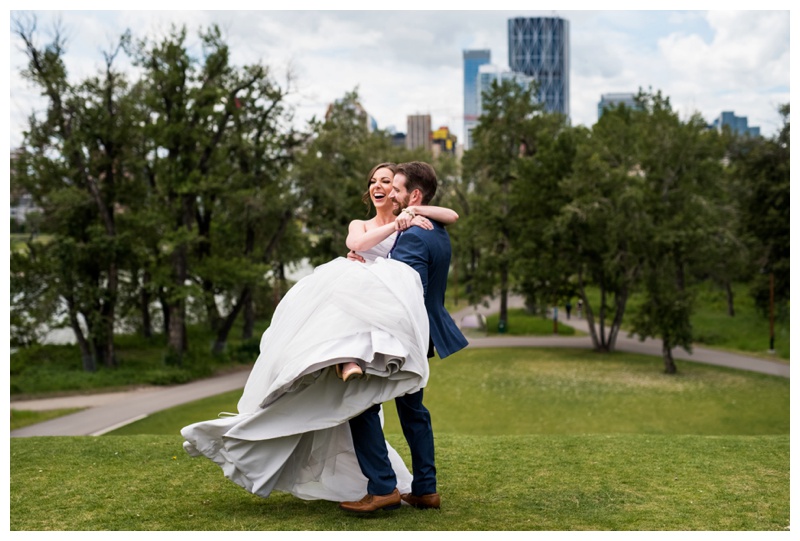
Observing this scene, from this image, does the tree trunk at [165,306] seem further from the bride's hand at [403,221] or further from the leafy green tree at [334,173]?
the bride's hand at [403,221]

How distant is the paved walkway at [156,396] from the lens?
19.6m

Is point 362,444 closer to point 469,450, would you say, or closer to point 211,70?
point 469,450

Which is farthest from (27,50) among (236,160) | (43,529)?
(43,529)

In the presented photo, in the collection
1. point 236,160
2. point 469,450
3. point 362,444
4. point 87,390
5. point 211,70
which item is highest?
point 211,70

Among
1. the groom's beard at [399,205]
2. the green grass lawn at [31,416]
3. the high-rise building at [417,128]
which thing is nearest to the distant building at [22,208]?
the green grass lawn at [31,416]

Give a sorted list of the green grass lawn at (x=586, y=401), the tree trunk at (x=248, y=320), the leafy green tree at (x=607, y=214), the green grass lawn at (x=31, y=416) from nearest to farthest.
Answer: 1. the green grass lawn at (x=31, y=416)
2. the green grass lawn at (x=586, y=401)
3. the leafy green tree at (x=607, y=214)
4. the tree trunk at (x=248, y=320)

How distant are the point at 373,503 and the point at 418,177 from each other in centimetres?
209

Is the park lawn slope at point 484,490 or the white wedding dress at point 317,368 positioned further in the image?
the park lawn slope at point 484,490

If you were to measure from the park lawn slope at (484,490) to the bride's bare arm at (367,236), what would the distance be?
1.69 metres

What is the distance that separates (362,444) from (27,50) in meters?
24.8

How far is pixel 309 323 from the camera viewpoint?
514cm

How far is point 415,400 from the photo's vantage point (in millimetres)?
5586

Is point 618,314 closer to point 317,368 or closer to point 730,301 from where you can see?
point 730,301
